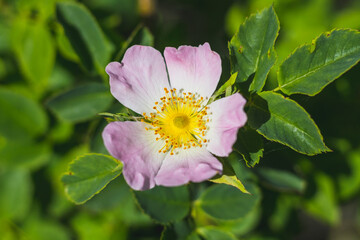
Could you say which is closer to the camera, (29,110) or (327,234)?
(29,110)

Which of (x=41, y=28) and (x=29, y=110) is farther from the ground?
(x=41, y=28)

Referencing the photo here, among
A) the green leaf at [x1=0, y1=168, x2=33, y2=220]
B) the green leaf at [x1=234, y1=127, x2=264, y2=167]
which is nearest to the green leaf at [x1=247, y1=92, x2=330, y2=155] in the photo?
the green leaf at [x1=234, y1=127, x2=264, y2=167]

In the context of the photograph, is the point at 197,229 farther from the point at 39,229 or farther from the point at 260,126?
the point at 39,229

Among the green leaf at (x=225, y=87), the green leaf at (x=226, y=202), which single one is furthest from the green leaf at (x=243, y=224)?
the green leaf at (x=225, y=87)

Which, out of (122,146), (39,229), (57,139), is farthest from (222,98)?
(39,229)

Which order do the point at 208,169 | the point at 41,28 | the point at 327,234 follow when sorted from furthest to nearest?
the point at 327,234 < the point at 41,28 < the point at 208,169

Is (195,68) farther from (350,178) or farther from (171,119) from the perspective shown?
(350,178)

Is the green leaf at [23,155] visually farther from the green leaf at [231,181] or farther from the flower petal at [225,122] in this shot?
the green leaf at [231,181]
